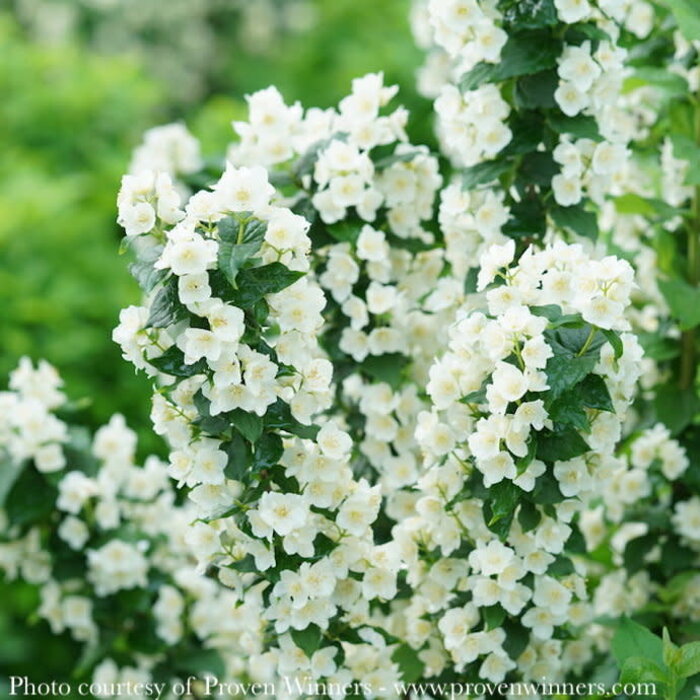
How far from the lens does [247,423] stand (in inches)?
77.8

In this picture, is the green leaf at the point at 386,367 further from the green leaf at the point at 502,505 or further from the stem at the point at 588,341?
the stem at the point at 588,341

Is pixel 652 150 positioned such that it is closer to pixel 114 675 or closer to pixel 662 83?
pixel 662 83

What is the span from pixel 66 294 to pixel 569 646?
2.93 m

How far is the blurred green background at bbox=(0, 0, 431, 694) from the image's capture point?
478cm

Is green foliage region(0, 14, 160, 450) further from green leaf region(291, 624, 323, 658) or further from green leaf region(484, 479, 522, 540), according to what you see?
green leaf region(484, 479, 522, 540)

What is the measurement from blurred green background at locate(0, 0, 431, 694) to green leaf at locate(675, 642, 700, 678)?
1468 mm

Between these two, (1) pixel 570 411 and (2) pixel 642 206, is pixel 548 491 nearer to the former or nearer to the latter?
(1) pixel 570 411

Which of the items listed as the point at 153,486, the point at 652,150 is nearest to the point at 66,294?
the point at 153,486

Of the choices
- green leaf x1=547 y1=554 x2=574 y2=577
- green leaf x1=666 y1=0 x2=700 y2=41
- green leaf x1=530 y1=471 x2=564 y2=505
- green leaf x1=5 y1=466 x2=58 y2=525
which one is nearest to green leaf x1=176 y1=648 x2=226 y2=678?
green leaf x1=5 y1=466 x2=58 y2=525

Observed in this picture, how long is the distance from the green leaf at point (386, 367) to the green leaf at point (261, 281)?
53 cm

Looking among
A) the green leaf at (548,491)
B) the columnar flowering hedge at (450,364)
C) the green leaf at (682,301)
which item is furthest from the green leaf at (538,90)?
the green leaf at (548,491)

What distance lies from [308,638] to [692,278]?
4.03ft

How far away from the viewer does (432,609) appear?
7.66 feet

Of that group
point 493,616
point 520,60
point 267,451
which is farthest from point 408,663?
point 520,60
